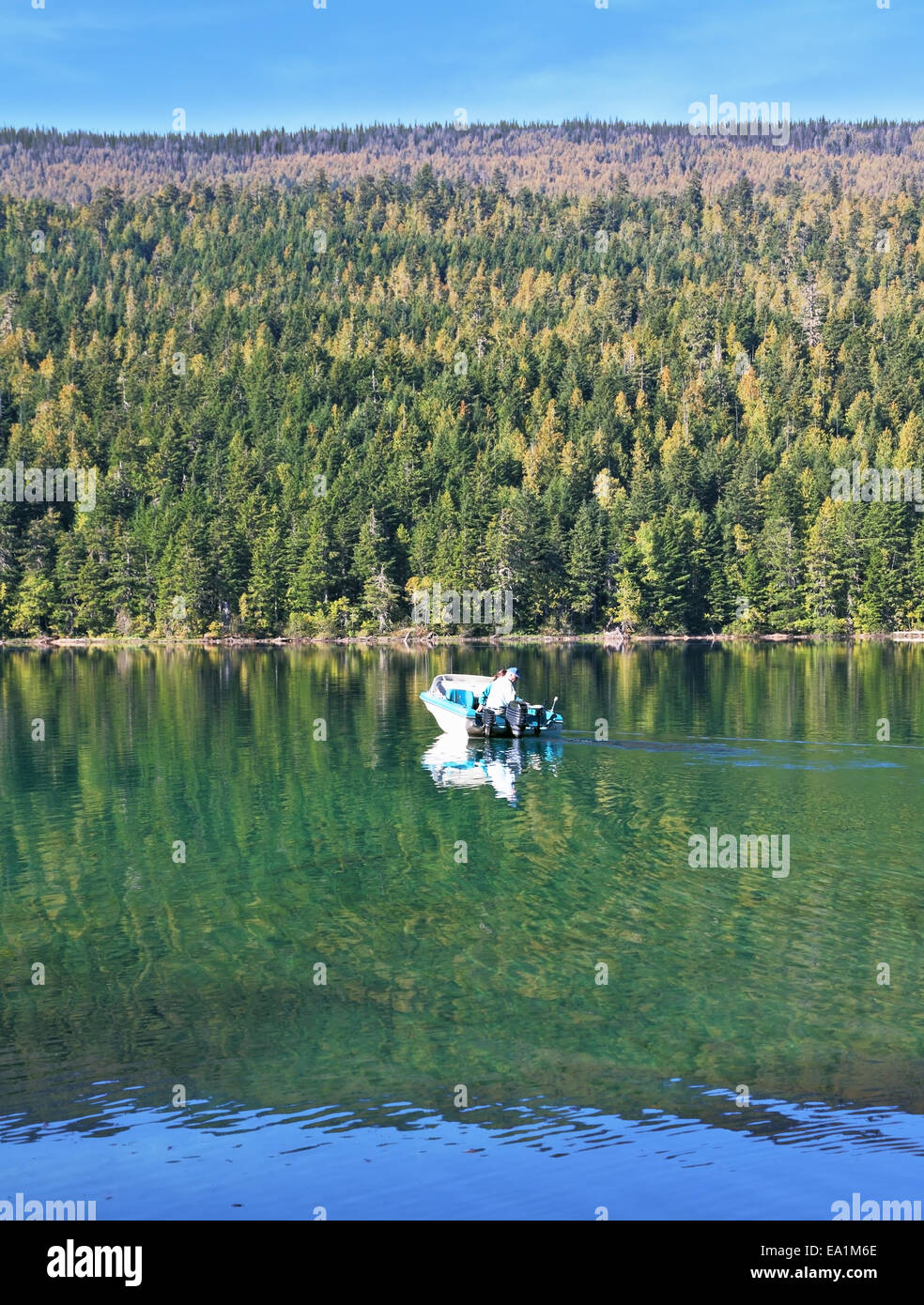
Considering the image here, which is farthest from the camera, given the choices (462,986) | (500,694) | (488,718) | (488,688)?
(488,688)

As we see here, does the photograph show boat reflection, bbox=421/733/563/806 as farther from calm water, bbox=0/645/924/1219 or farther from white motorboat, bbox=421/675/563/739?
white motorboat, bbox=421/675/563/739

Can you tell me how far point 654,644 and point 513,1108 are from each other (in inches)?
5233

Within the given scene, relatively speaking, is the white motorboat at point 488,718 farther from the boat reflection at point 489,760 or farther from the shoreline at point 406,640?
the shoreline at point 406,640

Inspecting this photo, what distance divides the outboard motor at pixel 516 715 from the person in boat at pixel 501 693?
29 centimetres

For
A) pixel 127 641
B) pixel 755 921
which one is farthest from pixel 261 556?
pixel 755 921

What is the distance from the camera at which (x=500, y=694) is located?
56.8 metres

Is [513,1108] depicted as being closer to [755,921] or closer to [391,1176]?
[391,1176]

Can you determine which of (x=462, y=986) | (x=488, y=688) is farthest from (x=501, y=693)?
(x=462, y=986)

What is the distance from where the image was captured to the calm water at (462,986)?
16453 mm

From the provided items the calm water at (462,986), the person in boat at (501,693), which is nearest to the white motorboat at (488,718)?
the person in boat at (501,693)

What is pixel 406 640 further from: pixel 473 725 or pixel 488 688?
pixel 473 725

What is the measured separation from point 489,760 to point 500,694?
14.9 ft
